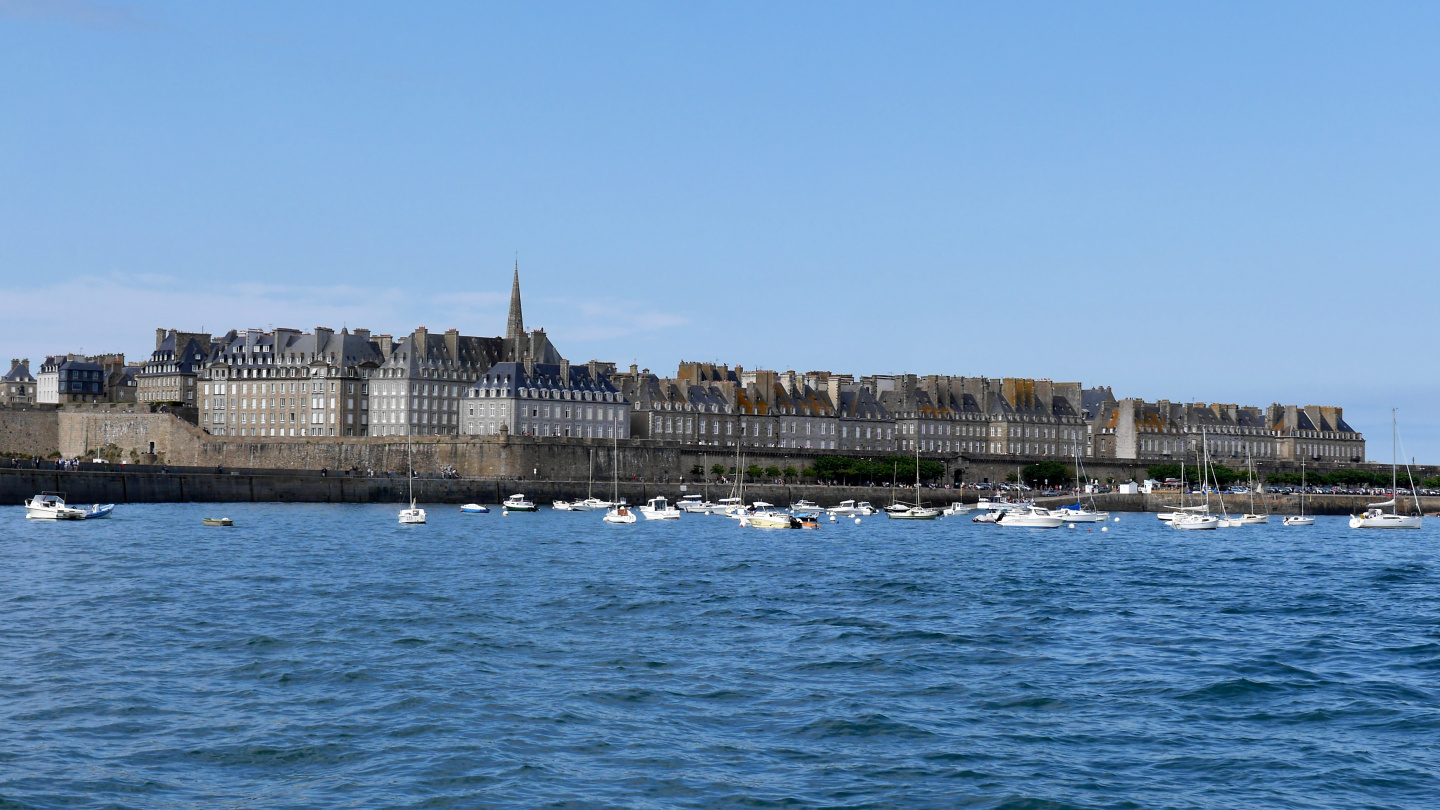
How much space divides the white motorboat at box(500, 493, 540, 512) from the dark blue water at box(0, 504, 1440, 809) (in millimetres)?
41137

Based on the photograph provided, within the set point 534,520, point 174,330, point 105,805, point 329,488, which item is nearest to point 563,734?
point 105,805

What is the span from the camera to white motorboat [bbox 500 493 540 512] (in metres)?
82.2

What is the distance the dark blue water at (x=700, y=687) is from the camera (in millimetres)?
15422

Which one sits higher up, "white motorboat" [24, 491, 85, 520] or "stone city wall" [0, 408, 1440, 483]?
"stone city wall" [0, 408, 1440, 483]

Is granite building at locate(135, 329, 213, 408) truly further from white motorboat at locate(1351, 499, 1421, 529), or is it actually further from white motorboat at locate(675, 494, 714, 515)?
white motorboat at locate(1351, 499, 1421, 529)

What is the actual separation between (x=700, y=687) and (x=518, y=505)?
62.5 metres

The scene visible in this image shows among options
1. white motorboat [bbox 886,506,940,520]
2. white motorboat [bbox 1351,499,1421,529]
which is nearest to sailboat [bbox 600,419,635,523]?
white motorboat [bbox 886,506,940,520]

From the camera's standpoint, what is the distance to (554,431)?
10369 cm

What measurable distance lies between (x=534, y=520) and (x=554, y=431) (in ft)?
103

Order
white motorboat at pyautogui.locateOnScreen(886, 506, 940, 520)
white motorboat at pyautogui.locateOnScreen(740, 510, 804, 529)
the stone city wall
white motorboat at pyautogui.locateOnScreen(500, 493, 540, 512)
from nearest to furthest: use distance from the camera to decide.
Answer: white motorboat at pyautogui.locateOnScreen(740, 510, 804, 529), white motorboat at pyautogui.locateOnScreen(500, 493, 540, 512), white motorboat at pyautogui.locateOnScreen(886, 506, 940, 520), the stone city wall

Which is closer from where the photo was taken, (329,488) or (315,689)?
(315,689)

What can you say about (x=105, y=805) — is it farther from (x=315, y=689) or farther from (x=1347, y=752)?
(x=1347, y=752)

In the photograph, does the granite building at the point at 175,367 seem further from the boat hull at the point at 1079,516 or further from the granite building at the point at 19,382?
the boat hull at the point at 1079,516

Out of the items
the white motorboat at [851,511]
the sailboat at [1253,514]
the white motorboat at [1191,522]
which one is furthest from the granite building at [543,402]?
the sailboat at [1253,514]
